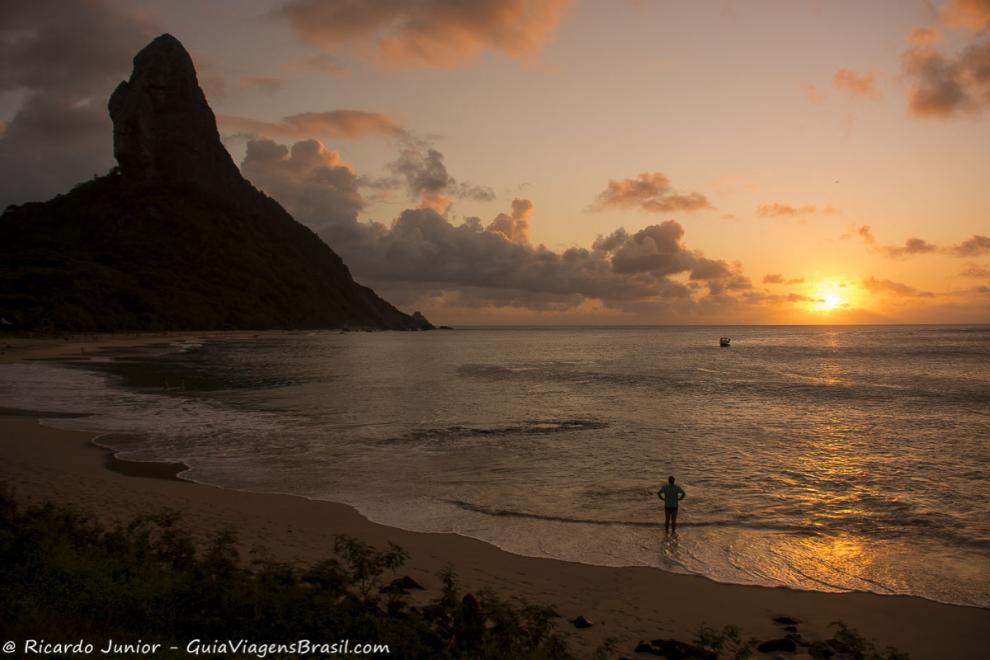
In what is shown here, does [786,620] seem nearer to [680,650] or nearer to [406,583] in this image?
[680,650]

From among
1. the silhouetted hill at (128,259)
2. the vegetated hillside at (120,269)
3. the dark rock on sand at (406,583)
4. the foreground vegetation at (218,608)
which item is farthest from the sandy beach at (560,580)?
the silhouetted hill at (128,259)

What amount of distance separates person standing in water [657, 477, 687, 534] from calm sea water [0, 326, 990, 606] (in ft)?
1.46

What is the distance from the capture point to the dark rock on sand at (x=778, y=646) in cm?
954

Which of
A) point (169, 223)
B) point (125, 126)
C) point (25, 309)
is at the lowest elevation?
point (25, 309)

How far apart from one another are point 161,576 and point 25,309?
127m

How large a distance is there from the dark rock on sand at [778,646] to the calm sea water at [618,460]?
117 inches

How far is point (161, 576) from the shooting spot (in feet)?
28.8

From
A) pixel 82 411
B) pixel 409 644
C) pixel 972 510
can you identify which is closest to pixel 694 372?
pixel 972 510

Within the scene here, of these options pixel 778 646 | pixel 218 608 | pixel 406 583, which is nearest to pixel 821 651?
pixel 778 646

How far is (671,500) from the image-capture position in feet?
51.1

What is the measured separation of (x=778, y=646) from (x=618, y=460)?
603 inches

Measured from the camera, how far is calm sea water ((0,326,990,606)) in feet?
47.8

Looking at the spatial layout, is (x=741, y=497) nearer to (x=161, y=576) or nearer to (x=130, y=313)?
(x=161, y=576)

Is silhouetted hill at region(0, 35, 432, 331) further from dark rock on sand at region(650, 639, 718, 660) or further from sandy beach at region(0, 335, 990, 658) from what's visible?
dark rock on sand at region(650, 639, 718, 660)
